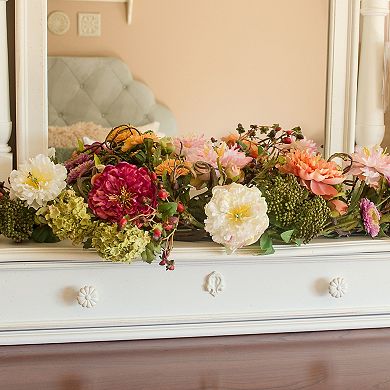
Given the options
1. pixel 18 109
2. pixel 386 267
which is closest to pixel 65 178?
pixel 18 109

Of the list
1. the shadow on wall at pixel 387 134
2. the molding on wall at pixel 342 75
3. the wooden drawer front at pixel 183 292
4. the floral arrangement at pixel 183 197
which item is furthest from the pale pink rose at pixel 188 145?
the shadow on wall at pixel 387 134

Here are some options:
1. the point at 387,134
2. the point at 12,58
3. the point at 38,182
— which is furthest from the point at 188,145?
the point at 387,134

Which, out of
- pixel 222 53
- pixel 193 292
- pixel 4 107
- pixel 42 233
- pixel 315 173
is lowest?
pixel 193 292

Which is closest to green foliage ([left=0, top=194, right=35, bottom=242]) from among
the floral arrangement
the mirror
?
the floral arrangement

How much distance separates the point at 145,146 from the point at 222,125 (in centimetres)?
26

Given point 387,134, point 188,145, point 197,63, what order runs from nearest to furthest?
1. point 188,145
2. point 197,63
3. point 387,134

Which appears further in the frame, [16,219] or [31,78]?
[31,78]

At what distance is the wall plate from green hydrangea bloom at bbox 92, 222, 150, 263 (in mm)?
446

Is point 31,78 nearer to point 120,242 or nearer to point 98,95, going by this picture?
point 98,95

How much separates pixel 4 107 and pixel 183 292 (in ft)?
1.69

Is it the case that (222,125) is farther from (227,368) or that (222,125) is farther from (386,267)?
(227,368)

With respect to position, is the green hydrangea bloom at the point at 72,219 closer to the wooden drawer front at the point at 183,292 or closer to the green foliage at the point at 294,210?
the wooden drawer front at the point at 183,292

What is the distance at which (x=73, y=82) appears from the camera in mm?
1374

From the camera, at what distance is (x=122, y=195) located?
44.3 inches
